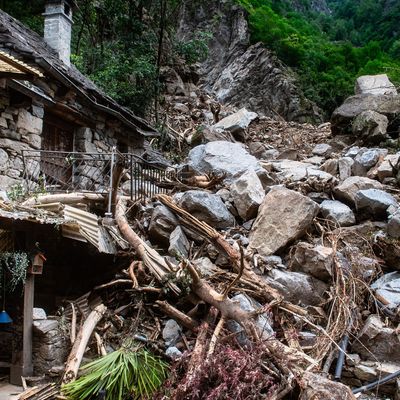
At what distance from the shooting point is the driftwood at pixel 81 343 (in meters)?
4.69

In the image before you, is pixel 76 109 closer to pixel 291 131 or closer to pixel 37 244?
pixel 37 244

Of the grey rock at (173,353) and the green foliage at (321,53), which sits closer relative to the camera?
the grey rock at (173,353)

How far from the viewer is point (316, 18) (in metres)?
35.5

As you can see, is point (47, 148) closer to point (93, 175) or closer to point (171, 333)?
point (93, 175)

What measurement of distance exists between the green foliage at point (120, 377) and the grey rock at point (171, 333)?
0.40 m

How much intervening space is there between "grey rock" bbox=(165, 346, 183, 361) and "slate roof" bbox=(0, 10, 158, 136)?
5515mm

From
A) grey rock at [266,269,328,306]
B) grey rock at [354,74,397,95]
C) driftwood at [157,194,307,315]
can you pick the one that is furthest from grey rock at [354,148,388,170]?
grey rock at [354,74,397,95]

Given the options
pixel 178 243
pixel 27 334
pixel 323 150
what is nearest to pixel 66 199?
pixel 178 243

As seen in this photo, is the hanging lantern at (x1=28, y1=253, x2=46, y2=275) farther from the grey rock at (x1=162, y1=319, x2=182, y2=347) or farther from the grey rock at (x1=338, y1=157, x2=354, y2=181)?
the grey rock at (x1=338, y1=157, x2=354, y2=181)

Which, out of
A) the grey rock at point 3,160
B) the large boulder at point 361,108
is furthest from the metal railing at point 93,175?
the large boulder at point 361,108

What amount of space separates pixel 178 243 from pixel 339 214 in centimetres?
287

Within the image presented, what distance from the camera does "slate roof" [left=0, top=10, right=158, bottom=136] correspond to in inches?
295

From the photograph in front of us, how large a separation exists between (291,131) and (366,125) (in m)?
5.27

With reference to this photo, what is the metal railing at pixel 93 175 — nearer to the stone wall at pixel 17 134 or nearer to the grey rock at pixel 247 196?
the stone wall at pixel 17 134
